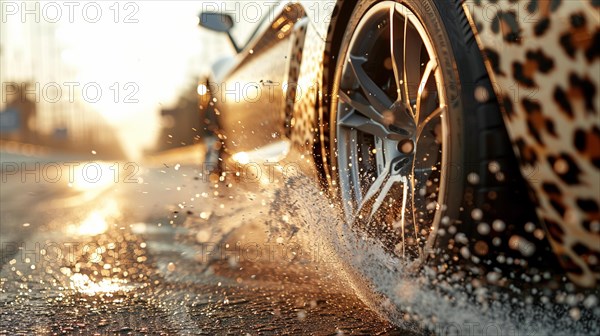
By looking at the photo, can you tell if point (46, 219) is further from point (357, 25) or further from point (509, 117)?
point (509, 117)

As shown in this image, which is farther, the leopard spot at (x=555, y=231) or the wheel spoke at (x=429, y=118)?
the wheel spoke at (x=429, y=118)

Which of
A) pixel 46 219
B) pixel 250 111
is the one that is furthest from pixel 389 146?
pixel 46 219

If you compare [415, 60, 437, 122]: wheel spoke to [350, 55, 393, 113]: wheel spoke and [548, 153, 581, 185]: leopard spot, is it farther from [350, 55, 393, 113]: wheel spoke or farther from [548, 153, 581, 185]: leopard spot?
[548, 153, 581, 185]: leopard spot

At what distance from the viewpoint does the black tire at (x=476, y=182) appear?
6.63 feet

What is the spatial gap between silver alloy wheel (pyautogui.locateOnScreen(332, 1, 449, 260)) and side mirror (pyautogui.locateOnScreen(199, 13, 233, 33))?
3.76 metres

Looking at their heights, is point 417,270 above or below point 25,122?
above

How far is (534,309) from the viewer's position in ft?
6.60

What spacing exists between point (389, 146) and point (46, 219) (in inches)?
173

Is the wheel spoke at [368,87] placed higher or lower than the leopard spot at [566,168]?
higher

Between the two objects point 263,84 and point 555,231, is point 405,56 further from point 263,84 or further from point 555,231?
point 263,84

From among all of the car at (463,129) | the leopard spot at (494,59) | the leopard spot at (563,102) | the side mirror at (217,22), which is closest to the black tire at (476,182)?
the car at (463,129)

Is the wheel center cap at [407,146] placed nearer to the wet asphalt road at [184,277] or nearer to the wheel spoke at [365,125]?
the wheel spoke at [365,125]

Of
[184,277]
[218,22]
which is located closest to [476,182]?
[184,277]

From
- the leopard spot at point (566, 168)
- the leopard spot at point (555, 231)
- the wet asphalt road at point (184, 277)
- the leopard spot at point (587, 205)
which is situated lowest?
the wet asphalt road at point (184, 277)
